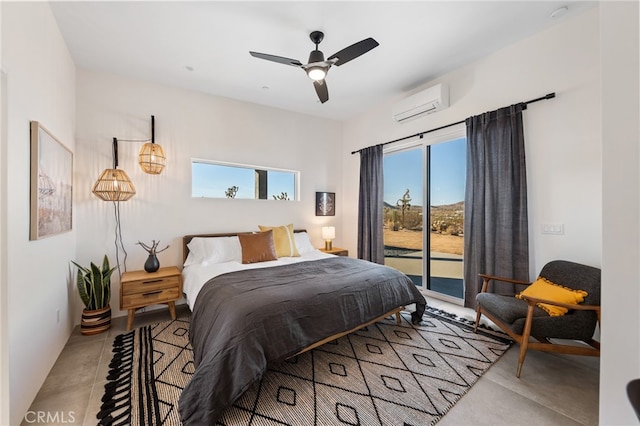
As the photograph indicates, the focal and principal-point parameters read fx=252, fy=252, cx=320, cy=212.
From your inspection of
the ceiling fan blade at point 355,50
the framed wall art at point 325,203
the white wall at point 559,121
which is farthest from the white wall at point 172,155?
the white wall at point 559,121

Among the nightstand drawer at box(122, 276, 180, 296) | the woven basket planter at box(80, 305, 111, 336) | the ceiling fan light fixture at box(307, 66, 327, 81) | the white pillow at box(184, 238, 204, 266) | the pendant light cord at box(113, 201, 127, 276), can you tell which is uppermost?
the ceiling fan light fixture at box(307, 66, 327, 81)

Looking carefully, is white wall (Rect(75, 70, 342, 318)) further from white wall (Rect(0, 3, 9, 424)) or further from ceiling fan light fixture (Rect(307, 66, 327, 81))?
ceiling fan light fixture (Rect(307, 66, 327, 81))

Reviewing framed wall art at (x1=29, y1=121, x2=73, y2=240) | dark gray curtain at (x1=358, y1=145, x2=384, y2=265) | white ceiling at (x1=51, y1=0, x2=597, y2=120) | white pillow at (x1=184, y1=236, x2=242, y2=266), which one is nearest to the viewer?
framed wall art at (x1=29, y1=121, x2=73, y2=240)

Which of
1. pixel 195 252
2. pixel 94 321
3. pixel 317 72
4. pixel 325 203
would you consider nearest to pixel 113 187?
pixel 195 252

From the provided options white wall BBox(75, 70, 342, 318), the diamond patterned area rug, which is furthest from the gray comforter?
white wall BBox(75, 70, 342, 318)

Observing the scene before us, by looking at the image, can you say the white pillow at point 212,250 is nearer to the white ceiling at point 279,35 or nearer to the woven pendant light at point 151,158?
the woven pendant light at point 151,158

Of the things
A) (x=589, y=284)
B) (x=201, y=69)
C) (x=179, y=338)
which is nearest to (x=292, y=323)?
(x=179, y=338)

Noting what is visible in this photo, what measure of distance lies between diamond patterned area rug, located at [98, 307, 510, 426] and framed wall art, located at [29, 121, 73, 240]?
1.24 meters

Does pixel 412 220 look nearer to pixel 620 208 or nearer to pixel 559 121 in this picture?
pixel 559 121

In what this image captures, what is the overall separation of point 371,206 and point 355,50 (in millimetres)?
2579

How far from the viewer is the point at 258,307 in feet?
5.90

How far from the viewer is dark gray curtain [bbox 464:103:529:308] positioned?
106 inches

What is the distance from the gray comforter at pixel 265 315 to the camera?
1.52 meters

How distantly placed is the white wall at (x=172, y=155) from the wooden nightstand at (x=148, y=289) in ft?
1.61
